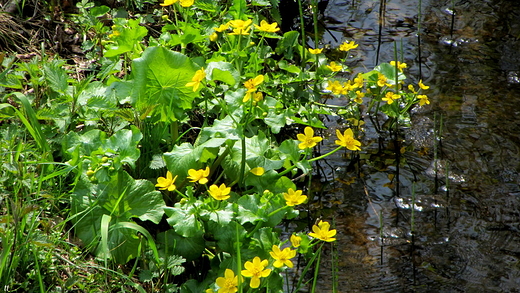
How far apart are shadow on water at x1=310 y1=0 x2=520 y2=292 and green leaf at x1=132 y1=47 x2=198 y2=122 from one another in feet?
3.18

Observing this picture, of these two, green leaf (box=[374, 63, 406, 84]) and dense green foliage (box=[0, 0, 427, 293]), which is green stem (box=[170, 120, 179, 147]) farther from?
green leaf (box=[374, 63, 406, 84])

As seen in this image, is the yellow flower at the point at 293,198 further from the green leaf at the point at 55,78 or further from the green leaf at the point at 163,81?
the green leaf at the point at 55,78

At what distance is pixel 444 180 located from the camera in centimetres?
321

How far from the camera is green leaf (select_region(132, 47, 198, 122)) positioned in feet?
8.84

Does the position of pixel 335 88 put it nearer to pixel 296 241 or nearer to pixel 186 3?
pixel 186 3

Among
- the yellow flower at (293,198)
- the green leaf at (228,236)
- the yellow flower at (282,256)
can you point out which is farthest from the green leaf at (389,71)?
the yellow flower at (282,256)

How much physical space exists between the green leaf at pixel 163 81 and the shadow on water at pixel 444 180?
97 cm

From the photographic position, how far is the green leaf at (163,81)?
2695 mm

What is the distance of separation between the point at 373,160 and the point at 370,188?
257mm

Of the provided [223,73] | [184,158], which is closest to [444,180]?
[223,73]

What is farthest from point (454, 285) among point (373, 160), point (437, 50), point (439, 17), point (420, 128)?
point (439, 17)

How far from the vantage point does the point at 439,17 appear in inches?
187

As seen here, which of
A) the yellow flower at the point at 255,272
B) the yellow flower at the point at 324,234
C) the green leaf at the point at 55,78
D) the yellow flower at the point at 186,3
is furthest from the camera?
the yellow flower at the point at 186,3

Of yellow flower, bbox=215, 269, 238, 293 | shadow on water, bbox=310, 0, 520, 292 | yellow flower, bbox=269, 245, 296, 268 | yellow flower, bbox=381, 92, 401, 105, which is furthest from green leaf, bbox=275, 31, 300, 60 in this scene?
yellow flower, bbox=215, 269, 238, 293
